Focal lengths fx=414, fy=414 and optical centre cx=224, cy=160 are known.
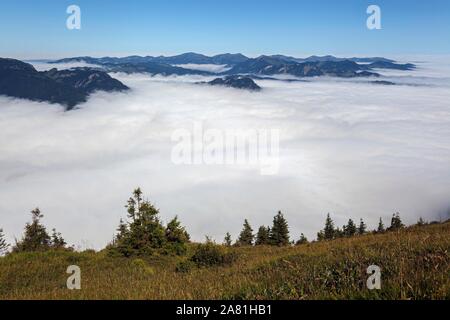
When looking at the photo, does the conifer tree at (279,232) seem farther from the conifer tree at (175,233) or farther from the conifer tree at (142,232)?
the conifer tree at (142,232)

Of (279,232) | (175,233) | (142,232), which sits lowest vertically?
(279,232)

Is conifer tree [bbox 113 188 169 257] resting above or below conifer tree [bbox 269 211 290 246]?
above

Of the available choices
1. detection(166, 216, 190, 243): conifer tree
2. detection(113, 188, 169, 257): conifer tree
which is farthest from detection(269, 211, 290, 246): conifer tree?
detection(113, 188, 169, 257): conifer tree

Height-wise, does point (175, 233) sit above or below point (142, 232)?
below

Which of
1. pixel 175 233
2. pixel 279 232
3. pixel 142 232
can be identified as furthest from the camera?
pixel 279 232

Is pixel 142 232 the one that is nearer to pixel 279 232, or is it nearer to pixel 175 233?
pixel 175 233

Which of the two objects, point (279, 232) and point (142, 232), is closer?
point (142, 232)

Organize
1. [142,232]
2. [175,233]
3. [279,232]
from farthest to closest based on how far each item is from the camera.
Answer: [279,232]
[175,233]
[142,232]

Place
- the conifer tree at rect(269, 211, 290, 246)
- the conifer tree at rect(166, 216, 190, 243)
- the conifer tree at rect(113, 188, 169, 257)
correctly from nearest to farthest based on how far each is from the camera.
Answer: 1. the conifer tree at rect(113, 188, 169, 257)
2. the conifer tree at rect(166, 216, 190, 243)
3. the conifer tree at rect(269, 211, 290, 246)

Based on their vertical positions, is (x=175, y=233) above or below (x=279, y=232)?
above

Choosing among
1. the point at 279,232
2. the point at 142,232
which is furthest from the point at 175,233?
the point at 279,232

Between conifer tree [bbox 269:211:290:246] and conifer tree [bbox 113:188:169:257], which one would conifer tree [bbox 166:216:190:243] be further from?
conifer tree [bbox 269:211:290:246]
